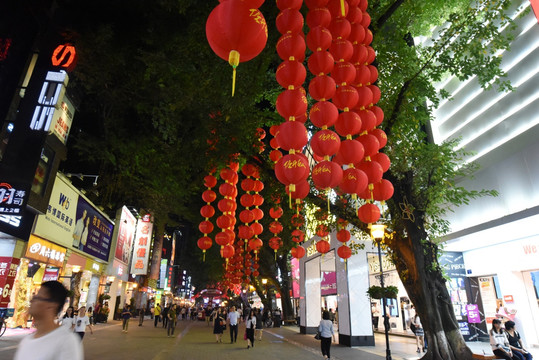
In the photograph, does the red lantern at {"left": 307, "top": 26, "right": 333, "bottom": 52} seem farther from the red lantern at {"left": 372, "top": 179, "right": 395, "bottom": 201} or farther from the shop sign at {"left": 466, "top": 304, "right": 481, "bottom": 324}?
the shop sign at {"left": 466, "top": 304, "right": 481, "bottom": 324}

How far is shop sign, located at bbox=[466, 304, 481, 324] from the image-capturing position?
13.5 meters

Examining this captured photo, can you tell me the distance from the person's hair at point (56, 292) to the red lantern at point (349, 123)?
470 centimetres

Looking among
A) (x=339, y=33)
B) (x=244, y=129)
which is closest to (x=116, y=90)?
→ (x=244, y=129)

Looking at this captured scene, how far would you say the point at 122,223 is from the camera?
2427 centimetres

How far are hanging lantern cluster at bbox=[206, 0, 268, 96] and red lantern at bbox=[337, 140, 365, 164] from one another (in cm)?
266

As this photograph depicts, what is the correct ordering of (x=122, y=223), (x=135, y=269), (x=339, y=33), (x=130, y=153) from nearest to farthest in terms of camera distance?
(x=339, y=33)
(x=130, y=153)
(x=122, y=223)
(x=135, y=269)

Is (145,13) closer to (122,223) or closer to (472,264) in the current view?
(472,264)

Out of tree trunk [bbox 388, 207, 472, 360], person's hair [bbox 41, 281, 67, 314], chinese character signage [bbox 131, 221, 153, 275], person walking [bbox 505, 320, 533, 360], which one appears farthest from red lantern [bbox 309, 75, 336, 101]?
chinese character signage [bbox 131, 221, 153, 275]

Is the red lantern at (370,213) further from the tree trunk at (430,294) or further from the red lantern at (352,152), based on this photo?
the tree trunk at (430,294)

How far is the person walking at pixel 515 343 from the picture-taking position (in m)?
6.88

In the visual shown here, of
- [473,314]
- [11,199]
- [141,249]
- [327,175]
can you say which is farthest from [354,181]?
[141,249]

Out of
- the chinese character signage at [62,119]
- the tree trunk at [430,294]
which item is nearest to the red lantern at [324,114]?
the tree trunk at [430,294]

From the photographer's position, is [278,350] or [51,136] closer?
[51,136]

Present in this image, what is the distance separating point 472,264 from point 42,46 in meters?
20.0
